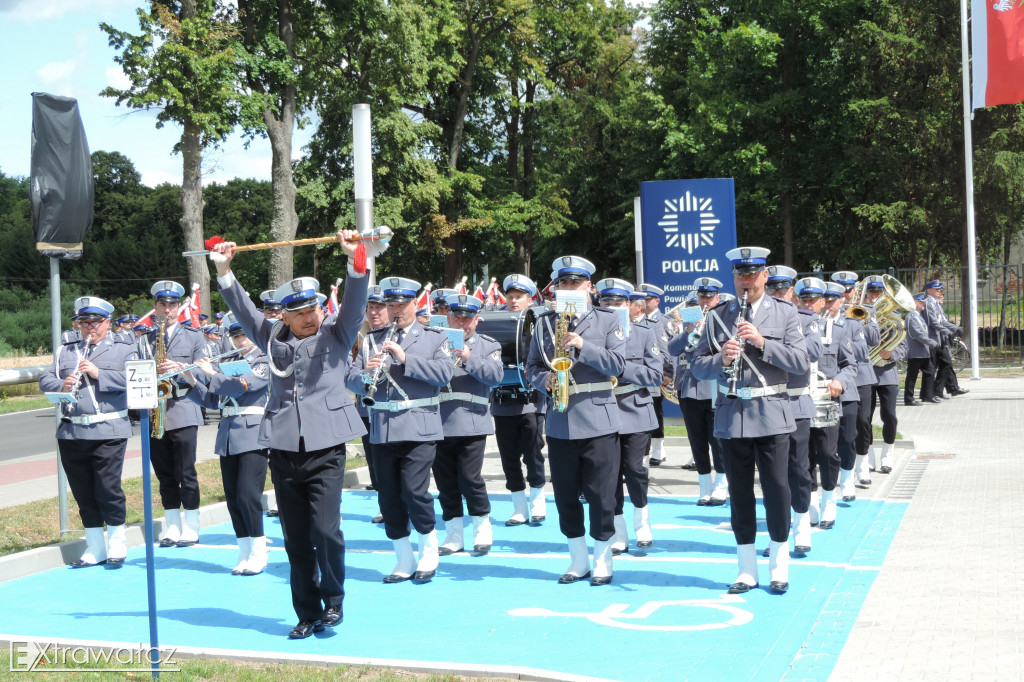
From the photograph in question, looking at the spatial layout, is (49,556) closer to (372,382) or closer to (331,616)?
(372,382)

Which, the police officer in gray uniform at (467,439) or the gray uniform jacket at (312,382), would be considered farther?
the police officer in gray uniform at (467,439)

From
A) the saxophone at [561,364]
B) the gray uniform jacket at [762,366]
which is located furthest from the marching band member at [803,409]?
the saxophone at [561,364]

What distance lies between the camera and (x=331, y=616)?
682 cm

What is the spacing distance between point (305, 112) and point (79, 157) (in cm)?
2271

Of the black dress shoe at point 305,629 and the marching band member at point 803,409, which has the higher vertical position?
the marching band member at point 803,409

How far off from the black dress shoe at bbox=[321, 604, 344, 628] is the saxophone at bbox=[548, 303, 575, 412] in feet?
6.77

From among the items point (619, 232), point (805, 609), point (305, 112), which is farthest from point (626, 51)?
point (805, 609)

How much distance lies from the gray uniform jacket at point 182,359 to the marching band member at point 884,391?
6.79m

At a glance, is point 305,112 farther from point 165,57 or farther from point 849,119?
point 849,119

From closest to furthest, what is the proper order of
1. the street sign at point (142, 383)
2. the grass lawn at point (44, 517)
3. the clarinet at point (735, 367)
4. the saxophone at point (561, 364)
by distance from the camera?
the street sign at point (142, 383), the clarinet at point (735, 367), the saxophone at point (561, 364), the grass lawn at point (44, 517)

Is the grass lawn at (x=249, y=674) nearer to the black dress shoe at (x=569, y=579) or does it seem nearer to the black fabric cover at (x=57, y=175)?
the black dress shoe at (x=569, y=579)

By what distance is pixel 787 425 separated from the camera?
7.39m

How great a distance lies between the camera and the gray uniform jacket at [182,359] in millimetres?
9570

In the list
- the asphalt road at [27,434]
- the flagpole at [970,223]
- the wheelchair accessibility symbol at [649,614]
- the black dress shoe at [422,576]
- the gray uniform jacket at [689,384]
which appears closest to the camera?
the wheelchair accessibility symbol at [649,614]
